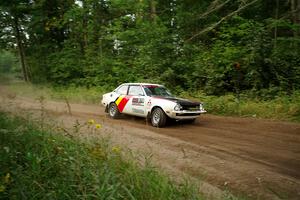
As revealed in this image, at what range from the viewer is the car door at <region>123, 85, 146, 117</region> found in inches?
471

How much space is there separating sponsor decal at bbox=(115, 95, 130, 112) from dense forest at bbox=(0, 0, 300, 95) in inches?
171

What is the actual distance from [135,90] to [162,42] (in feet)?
29.5

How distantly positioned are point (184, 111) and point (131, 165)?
6055 mm

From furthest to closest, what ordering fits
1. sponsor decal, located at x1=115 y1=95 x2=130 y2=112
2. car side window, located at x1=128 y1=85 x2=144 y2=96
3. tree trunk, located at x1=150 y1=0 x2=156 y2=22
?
tree trunk, located at x1=150 y1=0 x2=156 y2=22, sponsor decal, located at x1=115 y1=95 x2=130 y2=112, car side window, located at x1=128 y1=85 x2=144 y2=96

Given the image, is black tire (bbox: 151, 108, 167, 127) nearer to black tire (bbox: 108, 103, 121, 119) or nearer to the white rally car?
the white rally car

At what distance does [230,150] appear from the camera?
7.96 metres

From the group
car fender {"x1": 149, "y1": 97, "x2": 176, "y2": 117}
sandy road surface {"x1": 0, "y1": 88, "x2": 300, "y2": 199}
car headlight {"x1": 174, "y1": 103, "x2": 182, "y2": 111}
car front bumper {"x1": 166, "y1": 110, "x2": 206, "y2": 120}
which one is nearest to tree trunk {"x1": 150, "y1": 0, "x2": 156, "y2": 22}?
sandy road surface {"x1": 0, "y1": 88, "x2": 300, "y2": 199}

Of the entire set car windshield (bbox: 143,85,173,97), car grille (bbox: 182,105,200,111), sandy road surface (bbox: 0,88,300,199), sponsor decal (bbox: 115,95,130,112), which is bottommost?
sandy road surface (bbox: 0,88,300,199)

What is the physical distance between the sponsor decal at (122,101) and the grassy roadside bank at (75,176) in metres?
7.15

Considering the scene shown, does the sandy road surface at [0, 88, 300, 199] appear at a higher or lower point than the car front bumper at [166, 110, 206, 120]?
lower

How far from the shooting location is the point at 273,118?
40.1 feet

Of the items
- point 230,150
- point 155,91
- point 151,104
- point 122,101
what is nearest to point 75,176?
point 230,150

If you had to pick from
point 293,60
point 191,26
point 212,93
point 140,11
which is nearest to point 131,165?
point 212,93

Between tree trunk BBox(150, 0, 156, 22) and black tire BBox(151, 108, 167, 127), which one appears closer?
black tire BBox(151, 108, 167, 127)
